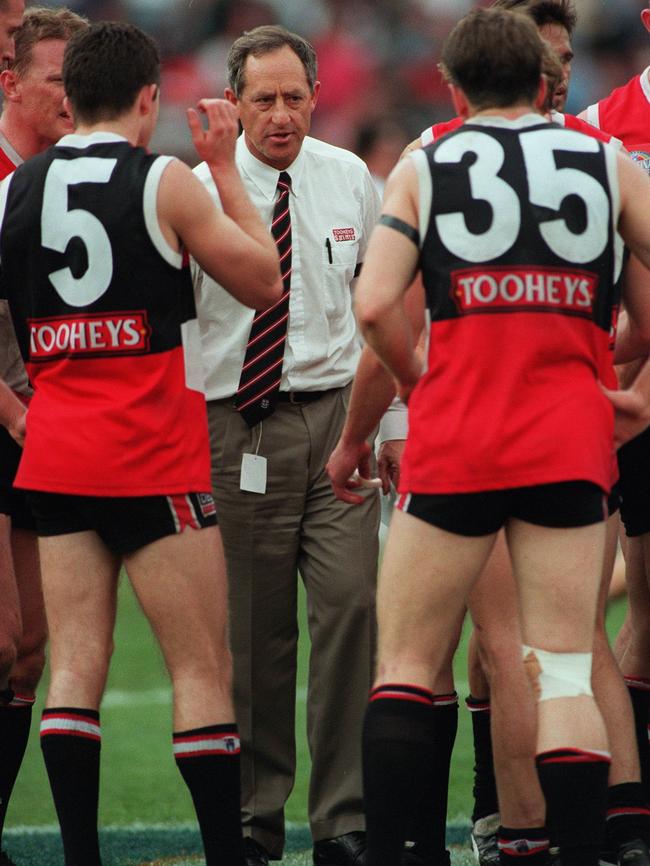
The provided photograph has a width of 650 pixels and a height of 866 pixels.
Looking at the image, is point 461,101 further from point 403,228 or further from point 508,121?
point 403,228

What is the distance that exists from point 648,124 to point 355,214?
1.00 metres

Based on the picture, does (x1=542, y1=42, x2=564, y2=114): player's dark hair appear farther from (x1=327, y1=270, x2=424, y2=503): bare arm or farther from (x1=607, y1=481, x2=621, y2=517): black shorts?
(x1=607, y1=481, x2=621, y2=517): black shorts

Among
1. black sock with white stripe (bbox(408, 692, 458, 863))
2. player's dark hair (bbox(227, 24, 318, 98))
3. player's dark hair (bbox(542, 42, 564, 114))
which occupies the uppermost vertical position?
player's dark hair (bbox(227, 24, 318, 98))

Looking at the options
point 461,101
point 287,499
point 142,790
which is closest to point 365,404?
point 461,101

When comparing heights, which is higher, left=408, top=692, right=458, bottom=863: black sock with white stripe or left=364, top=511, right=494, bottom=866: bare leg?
left=364, top=511, right=494, bottom=866: bare leg

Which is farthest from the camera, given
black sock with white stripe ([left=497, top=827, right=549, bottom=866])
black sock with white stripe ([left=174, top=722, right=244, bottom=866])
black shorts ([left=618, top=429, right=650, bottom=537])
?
black shorts ([left=618, top=429, right=650, bottom=537])

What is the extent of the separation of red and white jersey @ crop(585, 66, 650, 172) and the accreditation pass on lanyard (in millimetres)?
1544

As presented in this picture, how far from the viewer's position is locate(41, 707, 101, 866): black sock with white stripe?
3520 mm

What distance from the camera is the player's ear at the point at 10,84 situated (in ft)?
15.3

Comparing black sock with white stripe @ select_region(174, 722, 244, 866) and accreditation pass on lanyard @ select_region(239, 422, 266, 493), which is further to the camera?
accreditation pass on lanyard @ select_region(239, 422, 266, 493)

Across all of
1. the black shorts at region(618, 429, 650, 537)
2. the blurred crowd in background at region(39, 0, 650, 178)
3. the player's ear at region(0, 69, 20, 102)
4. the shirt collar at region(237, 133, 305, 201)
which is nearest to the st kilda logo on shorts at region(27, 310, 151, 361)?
the shirt collar at region(237, 133, 305, 201)

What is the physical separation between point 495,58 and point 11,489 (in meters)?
2.11

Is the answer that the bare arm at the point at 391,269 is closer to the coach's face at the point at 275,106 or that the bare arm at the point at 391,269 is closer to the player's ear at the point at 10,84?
the coach's face at the point at 275,106

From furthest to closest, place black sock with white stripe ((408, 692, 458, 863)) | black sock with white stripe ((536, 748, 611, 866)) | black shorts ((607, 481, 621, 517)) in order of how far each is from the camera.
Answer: black sock with white stripe ((408, 692, 458, 863)), black shorts ((607, 481, 621, 517)), black sock with white stripe ((536, 748, 611, 866))
